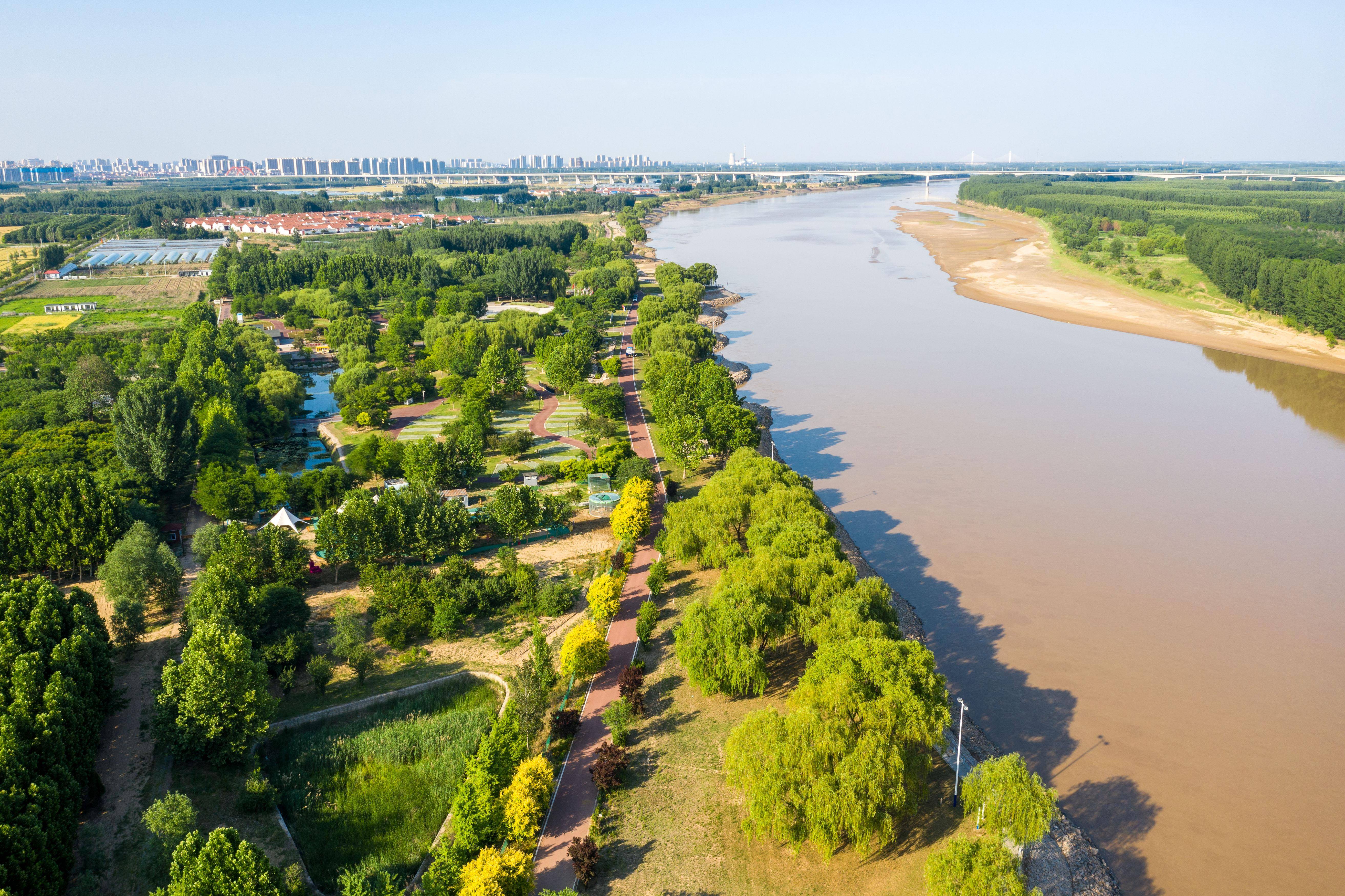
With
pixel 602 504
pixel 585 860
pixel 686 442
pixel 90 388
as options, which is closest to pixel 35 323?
pixel 90 388

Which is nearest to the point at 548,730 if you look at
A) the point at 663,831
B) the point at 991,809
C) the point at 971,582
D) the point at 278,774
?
the point at 663,831

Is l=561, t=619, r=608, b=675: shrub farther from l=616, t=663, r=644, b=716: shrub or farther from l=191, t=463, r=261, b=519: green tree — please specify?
l=191, t=463, r=261, b=519: green tree

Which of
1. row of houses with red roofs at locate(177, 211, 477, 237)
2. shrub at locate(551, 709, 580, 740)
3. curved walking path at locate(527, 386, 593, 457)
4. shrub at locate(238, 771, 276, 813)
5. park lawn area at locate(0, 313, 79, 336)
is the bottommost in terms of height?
shrub at locate(238, 771, 276, 813)

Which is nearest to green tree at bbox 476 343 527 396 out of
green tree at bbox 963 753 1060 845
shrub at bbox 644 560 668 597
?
shrub at bbox 644 560 668 597

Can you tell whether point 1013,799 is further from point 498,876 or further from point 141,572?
point 141,572

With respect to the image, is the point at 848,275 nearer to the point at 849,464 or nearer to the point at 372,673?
the point at 849,464

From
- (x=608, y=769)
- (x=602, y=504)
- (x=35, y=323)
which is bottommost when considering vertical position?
(x=608, y=769)
